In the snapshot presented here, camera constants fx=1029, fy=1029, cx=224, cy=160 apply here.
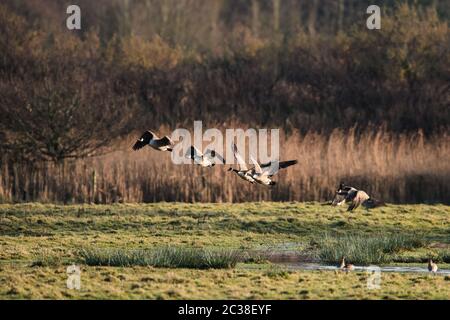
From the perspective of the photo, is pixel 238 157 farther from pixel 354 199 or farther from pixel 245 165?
pixel 354 199

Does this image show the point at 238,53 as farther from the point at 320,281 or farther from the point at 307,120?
the point at 320,281

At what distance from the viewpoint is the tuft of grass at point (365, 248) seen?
15.0 meters

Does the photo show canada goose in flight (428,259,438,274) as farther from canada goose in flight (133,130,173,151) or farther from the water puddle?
canada goose in flight (133,130,173,151)

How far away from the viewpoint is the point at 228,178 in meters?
23.5

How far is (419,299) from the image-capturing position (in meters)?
12.0

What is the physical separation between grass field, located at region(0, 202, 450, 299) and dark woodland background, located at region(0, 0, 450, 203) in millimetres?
2004

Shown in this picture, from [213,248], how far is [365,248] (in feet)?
8.69

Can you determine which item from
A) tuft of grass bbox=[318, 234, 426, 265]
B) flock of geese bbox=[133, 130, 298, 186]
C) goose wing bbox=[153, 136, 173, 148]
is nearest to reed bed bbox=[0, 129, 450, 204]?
tuft of grass bbox=[318, 234, 426, 265]

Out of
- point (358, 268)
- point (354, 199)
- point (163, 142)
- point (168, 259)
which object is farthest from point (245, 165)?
point (358, 268)

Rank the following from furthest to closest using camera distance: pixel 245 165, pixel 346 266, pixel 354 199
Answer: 1. pixel 354 199
2. pixel 245 165
3. pixel 346 266

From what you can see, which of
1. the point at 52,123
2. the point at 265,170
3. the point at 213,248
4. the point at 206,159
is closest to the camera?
the point at 206,159

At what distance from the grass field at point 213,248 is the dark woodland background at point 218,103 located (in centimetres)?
200

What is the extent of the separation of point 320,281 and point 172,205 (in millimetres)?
8670

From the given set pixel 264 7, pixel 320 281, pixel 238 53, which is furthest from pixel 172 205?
pixel 264 7
